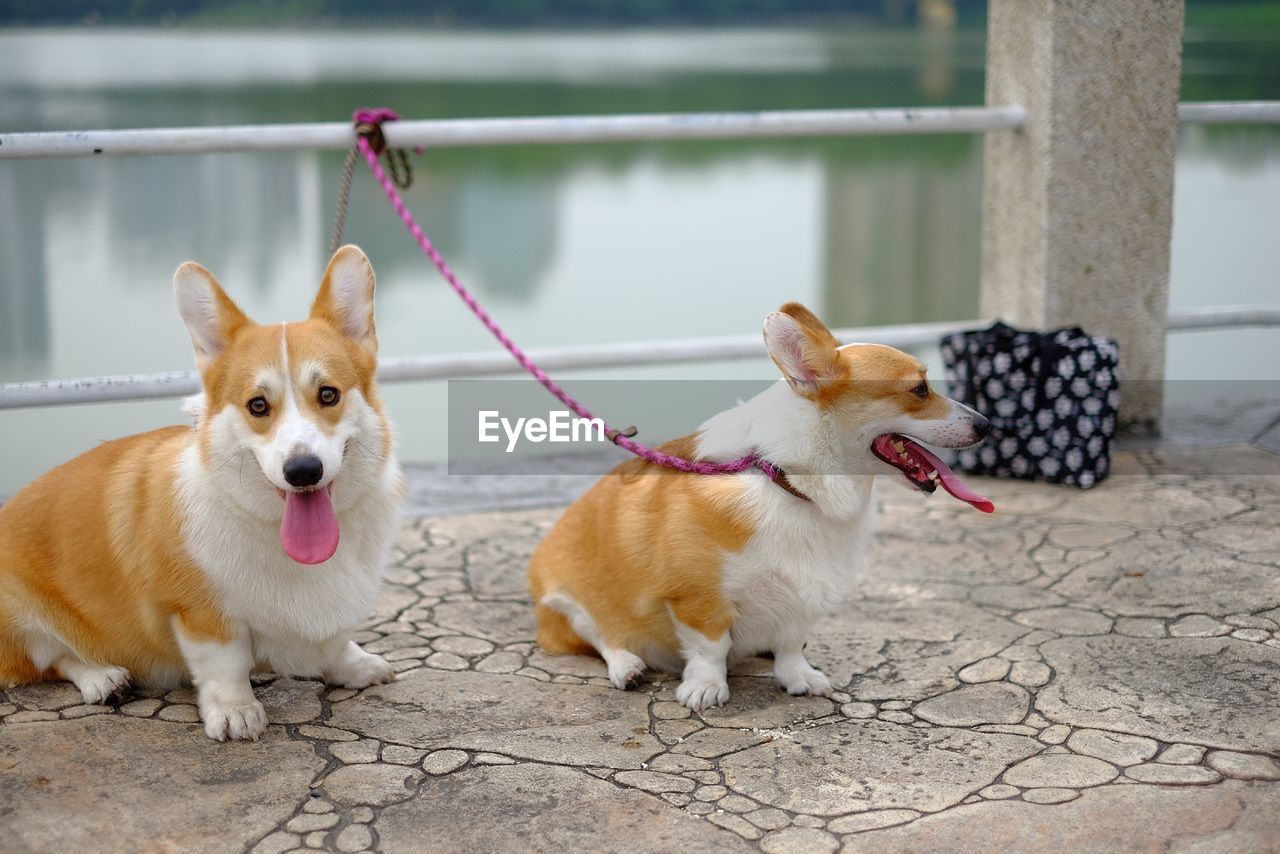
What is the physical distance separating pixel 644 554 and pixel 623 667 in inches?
10.0

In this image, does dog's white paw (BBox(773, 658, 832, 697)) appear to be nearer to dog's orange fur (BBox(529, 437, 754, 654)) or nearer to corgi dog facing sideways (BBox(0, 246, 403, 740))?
dog's orange fur (BBox(529, 437, 754, 654))

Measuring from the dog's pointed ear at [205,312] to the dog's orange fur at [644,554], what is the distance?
867 millimetres

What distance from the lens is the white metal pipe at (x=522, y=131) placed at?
11.5 ft

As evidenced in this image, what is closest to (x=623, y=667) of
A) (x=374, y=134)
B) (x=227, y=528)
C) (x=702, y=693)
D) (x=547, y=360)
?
(x=702, y=693)

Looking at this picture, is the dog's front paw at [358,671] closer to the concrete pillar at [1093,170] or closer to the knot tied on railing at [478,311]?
the knot tied on railing at [478,311]

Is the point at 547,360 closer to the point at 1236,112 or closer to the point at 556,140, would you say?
the point at 556,140

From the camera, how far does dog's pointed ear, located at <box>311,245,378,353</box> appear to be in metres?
2.47

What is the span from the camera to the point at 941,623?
122 inches

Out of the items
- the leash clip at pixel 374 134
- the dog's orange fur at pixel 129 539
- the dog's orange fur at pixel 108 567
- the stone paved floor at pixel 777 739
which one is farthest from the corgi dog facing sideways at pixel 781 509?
the leash clip at pixel 374 134

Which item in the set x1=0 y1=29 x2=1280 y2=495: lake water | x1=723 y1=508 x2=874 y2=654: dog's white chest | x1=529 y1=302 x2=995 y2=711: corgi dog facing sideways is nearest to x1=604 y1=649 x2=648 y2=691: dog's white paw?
x1=529 y1=302 x2=995 y2=711: corgi dog facing sideways

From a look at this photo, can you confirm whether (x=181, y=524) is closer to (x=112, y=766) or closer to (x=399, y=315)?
(x=112, y=766)

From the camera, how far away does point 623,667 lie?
9.05 feet

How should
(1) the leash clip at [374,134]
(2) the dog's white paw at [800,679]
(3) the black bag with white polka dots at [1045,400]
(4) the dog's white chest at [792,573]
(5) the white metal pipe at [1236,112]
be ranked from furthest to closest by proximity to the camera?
(5) the white metal pipe at [1236,112], (3) the black bag with white polka dots at [1045,400], (1) the leash clip at [374,134], (2) the dog's white paw at [800,679], (4) the dog's white chest at [792,573]

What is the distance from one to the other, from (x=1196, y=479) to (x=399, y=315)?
195 inches
